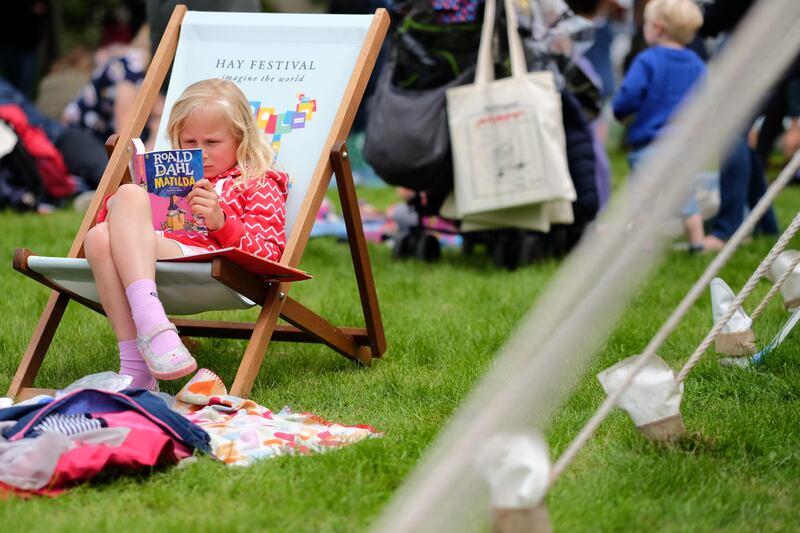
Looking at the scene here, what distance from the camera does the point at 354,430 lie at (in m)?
2.81

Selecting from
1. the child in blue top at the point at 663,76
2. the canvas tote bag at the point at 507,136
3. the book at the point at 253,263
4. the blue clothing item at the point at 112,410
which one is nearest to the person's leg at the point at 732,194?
the child in blue top at the point at 663,76

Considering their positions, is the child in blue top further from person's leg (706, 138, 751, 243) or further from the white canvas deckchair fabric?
the white canvas deckchair fabric

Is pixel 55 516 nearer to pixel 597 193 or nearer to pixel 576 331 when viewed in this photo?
pixel 576 331

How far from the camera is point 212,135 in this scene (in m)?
3.46

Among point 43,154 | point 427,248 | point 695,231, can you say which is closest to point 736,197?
point 695,231

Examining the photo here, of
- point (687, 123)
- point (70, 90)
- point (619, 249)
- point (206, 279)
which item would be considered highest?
point (687, 123)

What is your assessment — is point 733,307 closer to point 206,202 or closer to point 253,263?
point 253,263

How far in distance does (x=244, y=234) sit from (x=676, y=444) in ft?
4.66

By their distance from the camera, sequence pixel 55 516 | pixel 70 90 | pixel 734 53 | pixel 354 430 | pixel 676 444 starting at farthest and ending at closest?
pixel 70 90
pixel 354 430
pixel 676 444
pixel 55 516
pixel 734 53

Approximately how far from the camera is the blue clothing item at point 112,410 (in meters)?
2.58

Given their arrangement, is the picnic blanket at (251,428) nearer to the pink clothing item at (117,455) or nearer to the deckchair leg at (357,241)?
the pink clothing item at (117,455)

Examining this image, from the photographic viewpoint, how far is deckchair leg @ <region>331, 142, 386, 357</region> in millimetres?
3373

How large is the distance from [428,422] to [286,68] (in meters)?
1.44

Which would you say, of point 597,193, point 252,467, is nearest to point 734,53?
point 252,467
